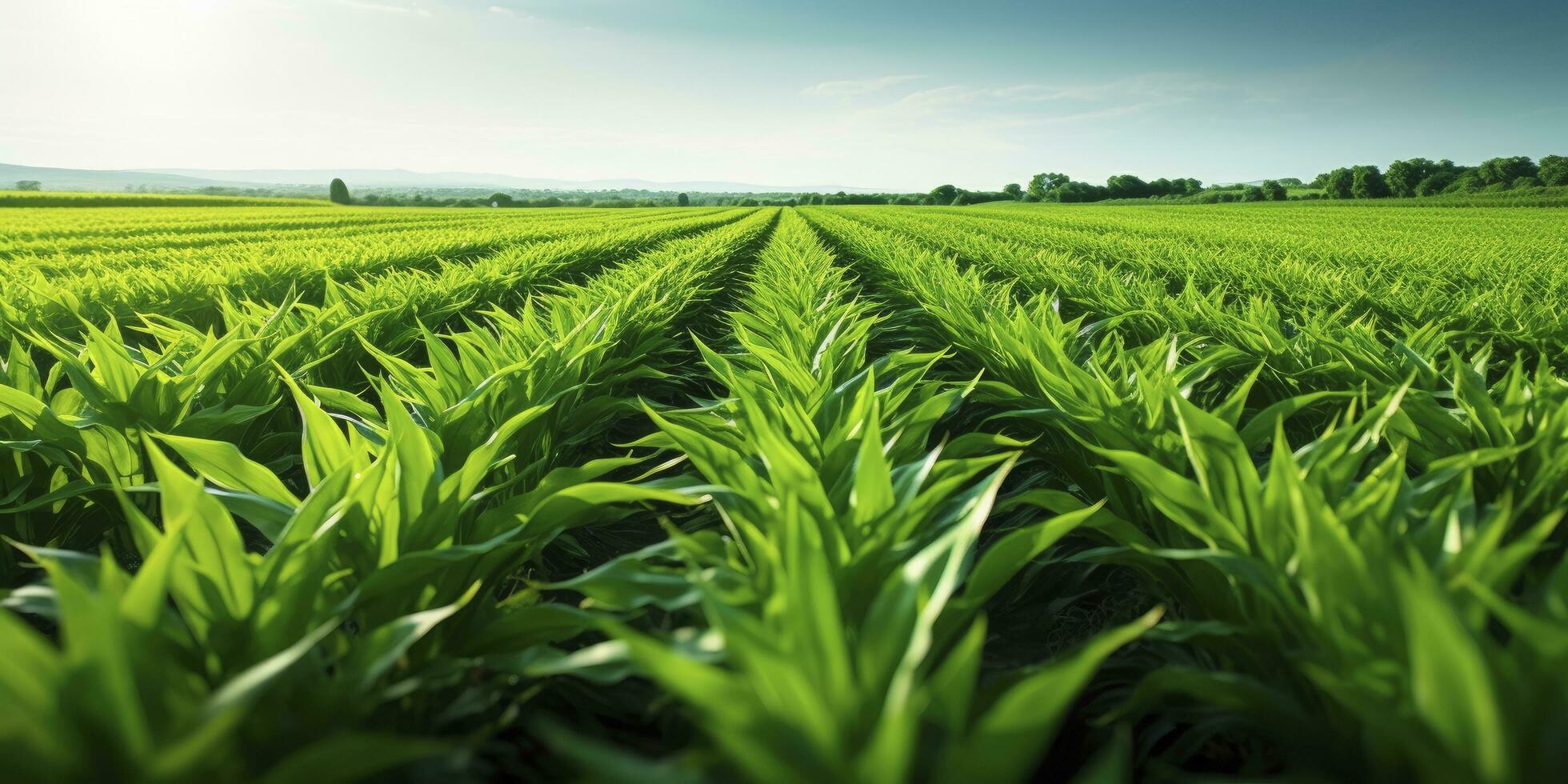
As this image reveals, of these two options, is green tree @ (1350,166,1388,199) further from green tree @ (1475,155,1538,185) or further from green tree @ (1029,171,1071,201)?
green tree @ (1029,171,1071,201)

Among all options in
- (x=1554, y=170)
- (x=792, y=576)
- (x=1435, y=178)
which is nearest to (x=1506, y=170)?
(x=1435, y=178)

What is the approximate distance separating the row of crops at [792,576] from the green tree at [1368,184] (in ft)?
271

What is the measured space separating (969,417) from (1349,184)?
88.5 metres

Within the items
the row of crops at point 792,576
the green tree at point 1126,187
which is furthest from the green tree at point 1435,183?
the row of crops at point 792,576

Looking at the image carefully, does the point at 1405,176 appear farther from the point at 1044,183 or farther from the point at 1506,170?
the point at 1044,183

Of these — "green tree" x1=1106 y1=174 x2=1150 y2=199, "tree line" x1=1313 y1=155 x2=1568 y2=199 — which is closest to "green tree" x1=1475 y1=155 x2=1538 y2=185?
"tree line" x1=1313 y1=155 x2=1568 y2=199

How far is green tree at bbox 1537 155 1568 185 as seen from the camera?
164 ft

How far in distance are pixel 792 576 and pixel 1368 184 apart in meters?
86.5

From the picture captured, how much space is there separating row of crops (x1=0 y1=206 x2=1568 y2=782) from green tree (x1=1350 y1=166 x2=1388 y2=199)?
82.7 meters

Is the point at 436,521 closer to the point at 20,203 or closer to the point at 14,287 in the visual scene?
the point at 14,287

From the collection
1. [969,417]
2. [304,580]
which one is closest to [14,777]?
[304,580]

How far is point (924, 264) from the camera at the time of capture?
7227 mm

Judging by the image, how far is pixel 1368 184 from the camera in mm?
66750

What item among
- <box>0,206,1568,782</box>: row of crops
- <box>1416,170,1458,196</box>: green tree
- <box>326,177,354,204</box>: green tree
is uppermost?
<box>1416,170,1458,196</box>: green tree
